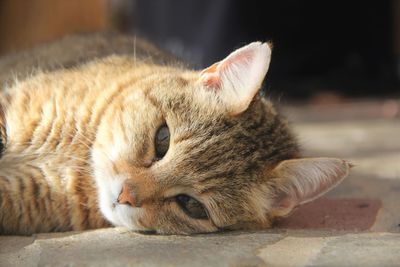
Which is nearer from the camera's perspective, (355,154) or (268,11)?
(355,154)

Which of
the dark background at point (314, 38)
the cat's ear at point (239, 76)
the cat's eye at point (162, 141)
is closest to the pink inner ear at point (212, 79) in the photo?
the cat's ear at point (239, 76)

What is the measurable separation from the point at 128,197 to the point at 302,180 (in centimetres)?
69

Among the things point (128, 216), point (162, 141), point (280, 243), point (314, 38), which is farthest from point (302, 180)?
point (314, 38)

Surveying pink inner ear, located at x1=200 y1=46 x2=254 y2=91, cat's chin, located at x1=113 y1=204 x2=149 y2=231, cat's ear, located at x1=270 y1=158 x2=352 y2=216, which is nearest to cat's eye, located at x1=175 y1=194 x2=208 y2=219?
cat's chin, located at x1=113 y1=204 x2=149 y2=231

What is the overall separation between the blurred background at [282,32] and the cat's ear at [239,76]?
3.24m

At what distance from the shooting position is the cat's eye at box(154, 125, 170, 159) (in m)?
2.14

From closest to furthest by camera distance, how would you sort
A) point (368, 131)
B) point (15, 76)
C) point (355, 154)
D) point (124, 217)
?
point (124, 217) → point (15, 76) → point (355, 154) → point (368, 131)

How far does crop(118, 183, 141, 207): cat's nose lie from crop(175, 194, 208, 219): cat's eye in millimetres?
162

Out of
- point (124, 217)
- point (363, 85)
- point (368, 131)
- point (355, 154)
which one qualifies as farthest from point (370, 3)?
point (124, 217)

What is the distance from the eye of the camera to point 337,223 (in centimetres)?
230

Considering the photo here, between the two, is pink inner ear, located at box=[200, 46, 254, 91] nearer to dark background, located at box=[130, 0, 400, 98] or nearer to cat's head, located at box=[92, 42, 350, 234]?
cat's head, located at box=[92, 42, 350, 234]

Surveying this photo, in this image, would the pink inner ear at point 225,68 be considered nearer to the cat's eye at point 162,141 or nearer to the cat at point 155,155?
the cat at point 155,155

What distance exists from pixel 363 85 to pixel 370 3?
90 centimetres

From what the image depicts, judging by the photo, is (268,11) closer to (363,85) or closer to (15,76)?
(363,85)
